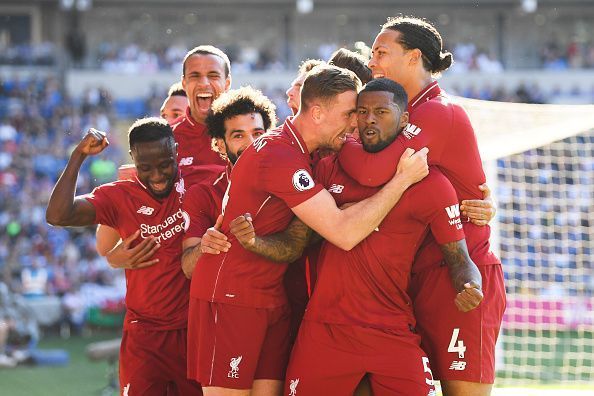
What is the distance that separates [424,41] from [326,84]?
701 millimetres

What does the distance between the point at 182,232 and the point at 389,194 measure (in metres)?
1.87

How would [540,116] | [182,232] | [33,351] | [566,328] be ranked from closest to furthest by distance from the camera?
[182,232], [540,116], [33,351], [566,328]

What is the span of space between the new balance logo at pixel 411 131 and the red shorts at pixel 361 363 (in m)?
0.98

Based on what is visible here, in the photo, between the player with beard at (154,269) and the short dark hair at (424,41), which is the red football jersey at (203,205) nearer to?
the player with beard at (154,269)

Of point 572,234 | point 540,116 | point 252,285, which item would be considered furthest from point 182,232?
point 572,234

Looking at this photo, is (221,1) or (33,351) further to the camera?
(221,1)

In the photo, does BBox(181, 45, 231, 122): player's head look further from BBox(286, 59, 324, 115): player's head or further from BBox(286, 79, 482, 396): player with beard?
BBox(286, 79, 482, 396): player with beard

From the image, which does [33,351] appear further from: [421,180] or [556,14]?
[556,14]

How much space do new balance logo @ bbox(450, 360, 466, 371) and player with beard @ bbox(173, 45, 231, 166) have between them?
2222mm

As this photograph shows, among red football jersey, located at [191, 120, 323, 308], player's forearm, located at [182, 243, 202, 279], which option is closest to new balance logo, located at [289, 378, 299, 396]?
red football jersey, located at [191, 120, 323, 308]

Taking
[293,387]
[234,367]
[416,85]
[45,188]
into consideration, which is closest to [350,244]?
[293,387]

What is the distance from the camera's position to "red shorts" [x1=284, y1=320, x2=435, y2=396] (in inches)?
181

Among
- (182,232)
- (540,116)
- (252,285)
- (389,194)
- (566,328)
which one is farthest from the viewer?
(566,328)

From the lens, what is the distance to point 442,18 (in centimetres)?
3500
